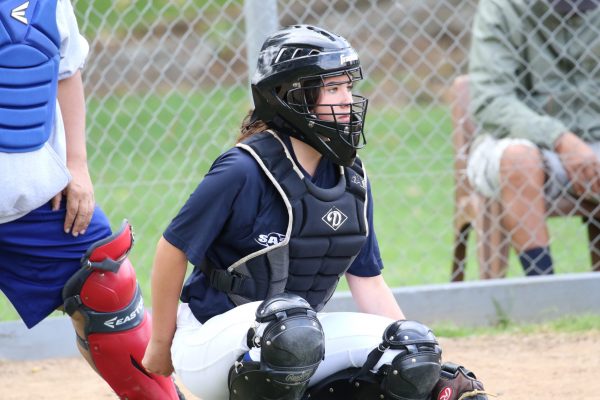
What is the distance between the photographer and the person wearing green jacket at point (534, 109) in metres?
5.18

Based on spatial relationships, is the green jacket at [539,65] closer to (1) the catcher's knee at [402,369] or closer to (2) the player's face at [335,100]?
(2) the player's face at [335,100]

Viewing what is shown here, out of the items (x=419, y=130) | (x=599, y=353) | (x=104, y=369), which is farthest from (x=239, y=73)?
(x=104, y=369)

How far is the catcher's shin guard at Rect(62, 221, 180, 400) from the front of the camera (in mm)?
3250

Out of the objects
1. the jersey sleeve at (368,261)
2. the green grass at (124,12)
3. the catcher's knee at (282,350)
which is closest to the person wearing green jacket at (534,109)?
the green grass at (124,12)

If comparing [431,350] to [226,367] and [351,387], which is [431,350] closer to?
[351,387]

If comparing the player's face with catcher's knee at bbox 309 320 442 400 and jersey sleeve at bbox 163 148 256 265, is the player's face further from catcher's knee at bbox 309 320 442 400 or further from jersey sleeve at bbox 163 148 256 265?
catcher's knee at bbox 309 320 442 400

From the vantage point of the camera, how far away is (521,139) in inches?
205

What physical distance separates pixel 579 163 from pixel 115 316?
103 inches

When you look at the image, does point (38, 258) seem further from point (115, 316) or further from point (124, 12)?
point (124, 12)

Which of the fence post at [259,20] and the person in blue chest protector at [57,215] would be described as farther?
the fence post at [259,20]

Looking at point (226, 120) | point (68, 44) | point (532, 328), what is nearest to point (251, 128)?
point (68, 44)

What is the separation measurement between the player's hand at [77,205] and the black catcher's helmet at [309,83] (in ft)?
1.96

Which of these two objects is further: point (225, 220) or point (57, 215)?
point (57, 215)

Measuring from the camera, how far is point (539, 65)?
5348mm
